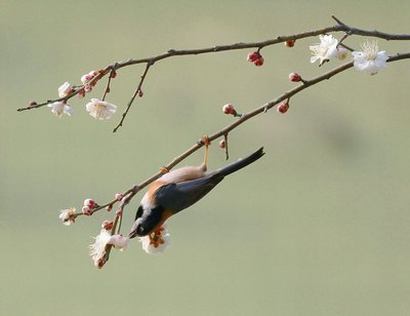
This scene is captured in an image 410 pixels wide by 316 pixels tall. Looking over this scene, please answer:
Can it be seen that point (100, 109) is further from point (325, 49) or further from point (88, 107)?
point (325, 49)

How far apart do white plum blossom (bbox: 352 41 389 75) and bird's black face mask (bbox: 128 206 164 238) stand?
0.31 metres

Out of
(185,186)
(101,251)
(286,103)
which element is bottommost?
(101,251)

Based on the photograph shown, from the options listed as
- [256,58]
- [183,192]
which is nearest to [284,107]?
[256,58]

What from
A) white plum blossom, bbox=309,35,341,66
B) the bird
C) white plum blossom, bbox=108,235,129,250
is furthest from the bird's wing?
white plum blossom, bbox=309,35,341,66

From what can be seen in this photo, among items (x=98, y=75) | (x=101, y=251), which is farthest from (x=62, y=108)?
(x=101, y=251)

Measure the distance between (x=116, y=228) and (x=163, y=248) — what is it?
0.38 feet

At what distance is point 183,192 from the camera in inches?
36.8

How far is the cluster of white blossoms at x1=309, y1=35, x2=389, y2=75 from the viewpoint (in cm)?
92

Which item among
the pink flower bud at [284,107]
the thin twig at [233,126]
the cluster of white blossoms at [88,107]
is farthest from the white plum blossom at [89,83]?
the pink flower bud at [284,107]

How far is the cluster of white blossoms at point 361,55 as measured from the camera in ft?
3.01

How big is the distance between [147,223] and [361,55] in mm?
343

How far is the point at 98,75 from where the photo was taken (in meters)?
0.88

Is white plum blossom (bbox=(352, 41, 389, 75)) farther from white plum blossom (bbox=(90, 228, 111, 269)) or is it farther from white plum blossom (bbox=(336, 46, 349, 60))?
white plum blossom (bbox=(90, 228, 111, 269))

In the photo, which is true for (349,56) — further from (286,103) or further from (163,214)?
(163,214)
